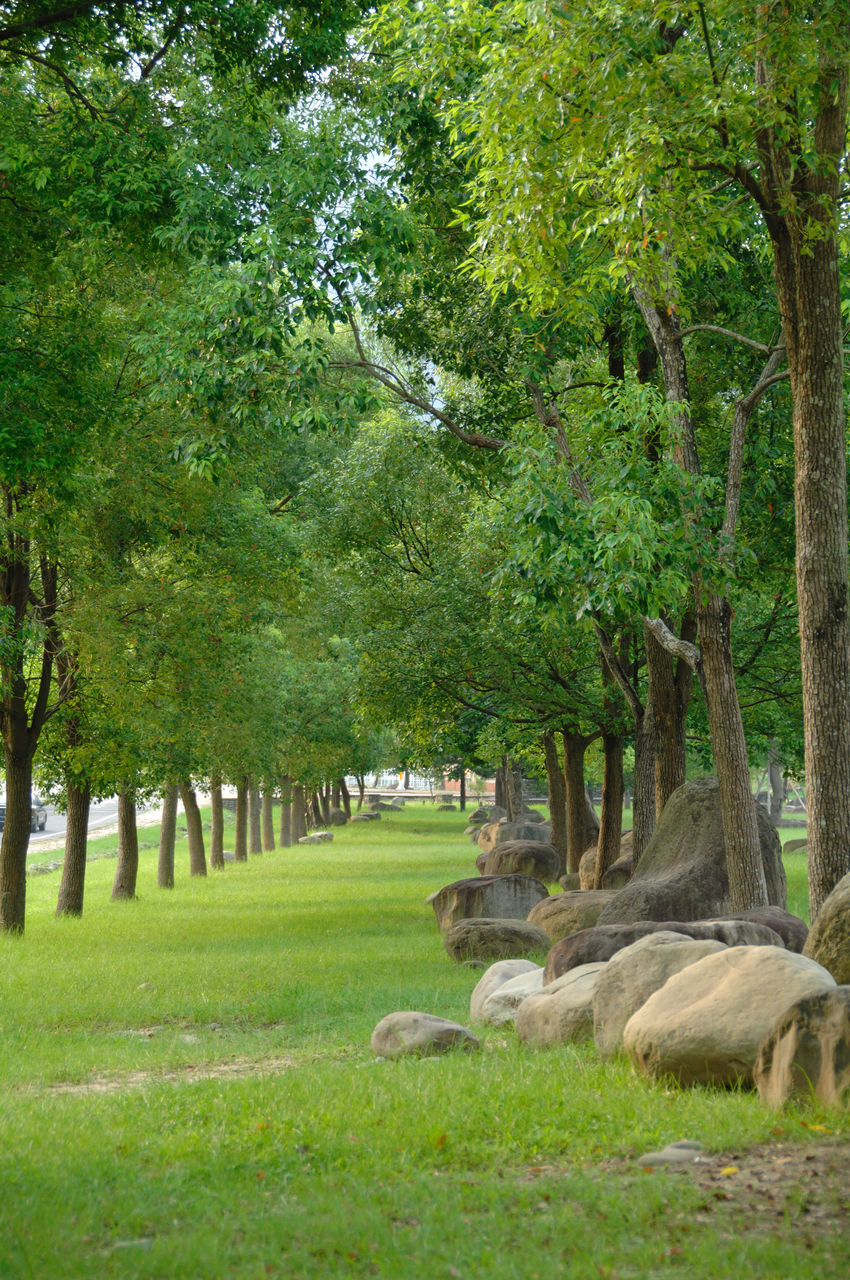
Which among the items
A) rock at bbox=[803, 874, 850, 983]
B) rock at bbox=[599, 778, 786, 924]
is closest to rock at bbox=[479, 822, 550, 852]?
rock at bbox=[599, 778, 786, 924]

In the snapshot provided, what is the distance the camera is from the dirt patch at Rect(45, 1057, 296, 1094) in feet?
28.0

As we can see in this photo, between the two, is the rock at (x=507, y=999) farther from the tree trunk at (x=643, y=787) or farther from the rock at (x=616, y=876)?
the rock at (x=616, y=876)

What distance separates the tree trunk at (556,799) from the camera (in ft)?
95.2

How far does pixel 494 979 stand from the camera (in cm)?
1138

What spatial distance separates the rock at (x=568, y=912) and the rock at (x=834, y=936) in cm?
704

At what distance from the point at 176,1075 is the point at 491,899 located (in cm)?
943

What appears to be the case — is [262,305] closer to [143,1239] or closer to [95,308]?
[95,308]

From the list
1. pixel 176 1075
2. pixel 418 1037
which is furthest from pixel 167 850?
pixel 418 1037

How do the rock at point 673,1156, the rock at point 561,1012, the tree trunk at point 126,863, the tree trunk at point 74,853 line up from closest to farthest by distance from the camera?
the rock at point 673,1156 < the rock at point 561,1012 < the tree trunk at point 74,853 < the tree trunk at point 126,863

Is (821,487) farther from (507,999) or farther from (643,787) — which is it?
(643,787)

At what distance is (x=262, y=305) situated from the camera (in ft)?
37.6

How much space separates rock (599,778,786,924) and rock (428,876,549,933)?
343 cm

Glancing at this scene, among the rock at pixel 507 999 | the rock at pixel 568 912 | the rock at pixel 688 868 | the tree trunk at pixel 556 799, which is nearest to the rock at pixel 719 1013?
the rock at pixel 507 999

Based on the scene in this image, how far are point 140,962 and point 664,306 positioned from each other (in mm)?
10631
